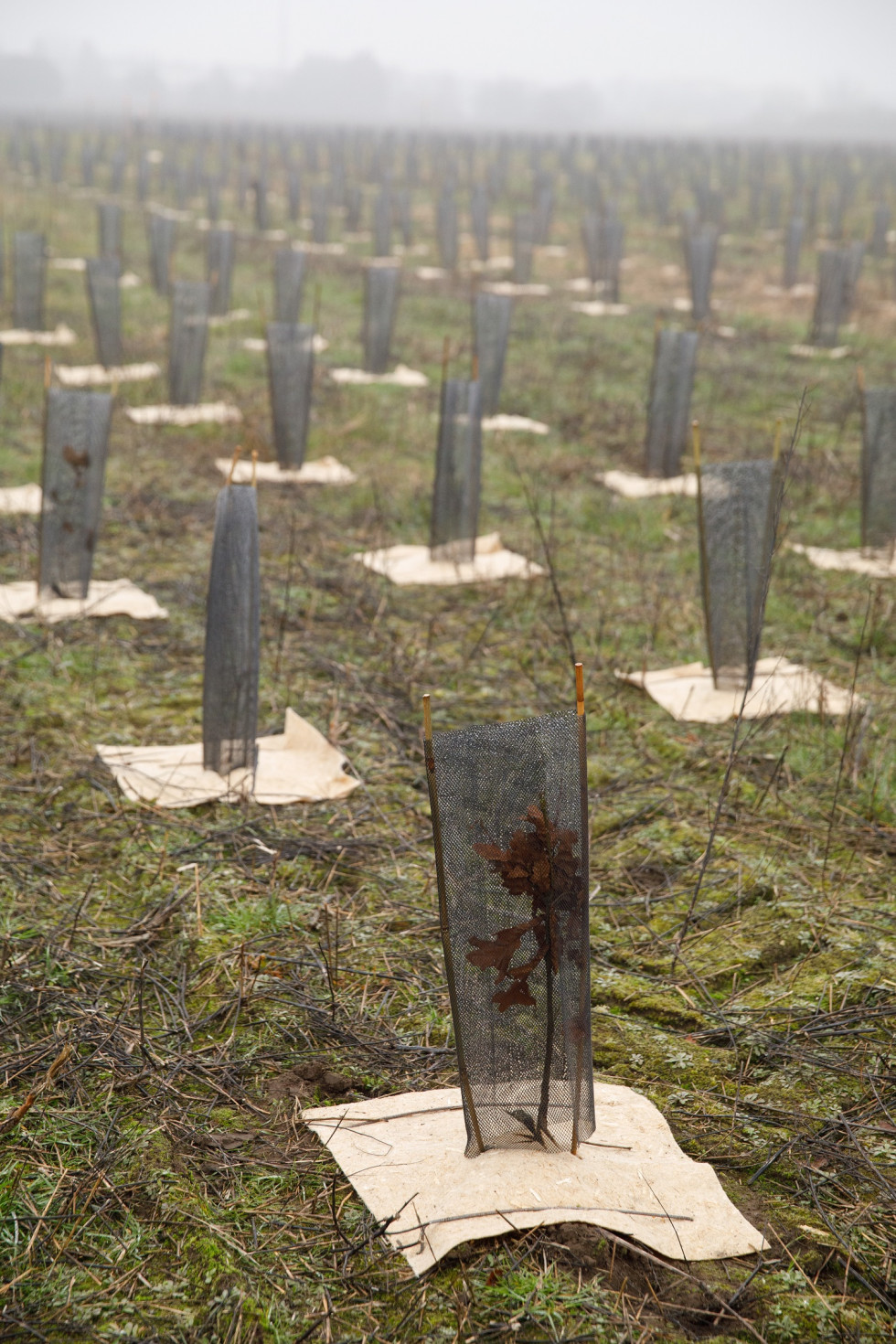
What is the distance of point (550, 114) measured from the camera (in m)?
112

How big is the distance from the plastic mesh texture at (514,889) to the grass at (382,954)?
34 centimetres

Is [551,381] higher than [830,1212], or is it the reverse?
[551,381]

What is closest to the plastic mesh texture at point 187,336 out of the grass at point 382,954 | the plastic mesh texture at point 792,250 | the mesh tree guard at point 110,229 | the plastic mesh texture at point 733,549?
the grass at point 382,954

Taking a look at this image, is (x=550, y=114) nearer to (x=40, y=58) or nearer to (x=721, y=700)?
(x=40, y=58)

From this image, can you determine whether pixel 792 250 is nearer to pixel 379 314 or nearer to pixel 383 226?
pixel 383 226

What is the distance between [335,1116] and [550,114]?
122880 mm

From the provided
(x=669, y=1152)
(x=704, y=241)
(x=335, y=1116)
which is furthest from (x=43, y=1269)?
(x=704, y=241)

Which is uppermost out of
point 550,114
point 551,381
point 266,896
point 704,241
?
point 550,114

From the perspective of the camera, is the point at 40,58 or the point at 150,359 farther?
the point at 40,58

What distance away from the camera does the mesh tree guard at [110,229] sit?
13867 mm

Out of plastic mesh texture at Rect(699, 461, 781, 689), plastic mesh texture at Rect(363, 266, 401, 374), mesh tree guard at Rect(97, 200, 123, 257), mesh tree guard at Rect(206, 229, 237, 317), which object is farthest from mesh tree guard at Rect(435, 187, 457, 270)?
plastic mesh texture at Rect(699, 461, 781, 689)

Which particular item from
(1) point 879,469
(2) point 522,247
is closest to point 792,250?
(2) point 522,247

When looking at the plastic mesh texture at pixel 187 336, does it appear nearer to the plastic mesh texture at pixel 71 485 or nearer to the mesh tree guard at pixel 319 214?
the plastic mesh texture at pixel 71 485

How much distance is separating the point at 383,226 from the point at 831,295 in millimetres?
8007
